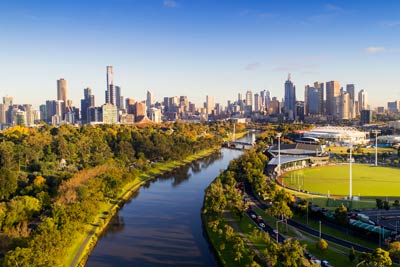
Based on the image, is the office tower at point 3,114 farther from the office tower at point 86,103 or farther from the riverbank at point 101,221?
the riverbank at point 101,221

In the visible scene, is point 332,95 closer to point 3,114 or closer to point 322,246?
point 3,114

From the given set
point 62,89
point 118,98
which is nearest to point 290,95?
point 118,98

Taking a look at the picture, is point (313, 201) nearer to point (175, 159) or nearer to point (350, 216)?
point (350, 216)

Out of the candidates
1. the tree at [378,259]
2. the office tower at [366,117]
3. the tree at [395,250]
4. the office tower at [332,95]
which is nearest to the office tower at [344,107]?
the office tower at [332,95]

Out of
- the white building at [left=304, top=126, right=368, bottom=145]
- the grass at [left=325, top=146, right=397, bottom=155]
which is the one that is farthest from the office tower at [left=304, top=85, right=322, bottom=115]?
the grass at [left=325, top=146, right=397, bottom=155]

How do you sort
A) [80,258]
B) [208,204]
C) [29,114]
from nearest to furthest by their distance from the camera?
[80,258] < [208,204] < [29,114]

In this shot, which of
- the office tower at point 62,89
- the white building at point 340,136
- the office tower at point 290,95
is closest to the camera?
the white building at point 340,136

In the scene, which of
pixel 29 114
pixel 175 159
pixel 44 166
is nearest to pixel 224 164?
pixel 175 159
